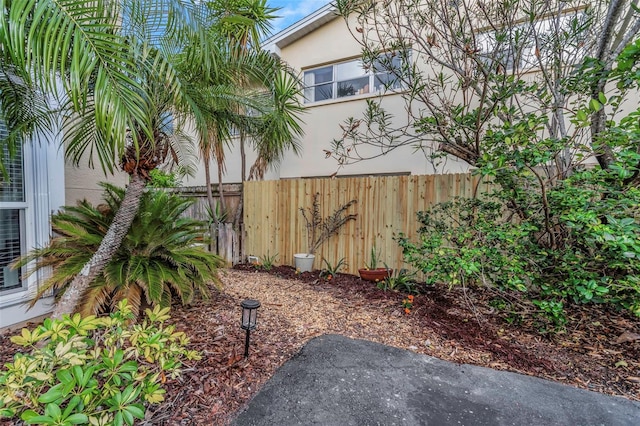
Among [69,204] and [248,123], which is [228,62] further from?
[69,204]

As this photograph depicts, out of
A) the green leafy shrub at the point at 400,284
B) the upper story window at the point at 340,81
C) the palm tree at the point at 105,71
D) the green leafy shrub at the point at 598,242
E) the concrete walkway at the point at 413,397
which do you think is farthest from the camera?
the upper story window at the point at 340,81

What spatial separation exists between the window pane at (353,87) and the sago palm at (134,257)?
17.8ft

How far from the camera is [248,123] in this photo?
4.68 meters

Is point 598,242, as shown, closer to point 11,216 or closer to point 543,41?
point 543,41

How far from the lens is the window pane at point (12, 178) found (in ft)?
9.28

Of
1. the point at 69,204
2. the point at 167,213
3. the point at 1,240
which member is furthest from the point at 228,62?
the point at 1,240

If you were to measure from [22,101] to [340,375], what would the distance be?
3798mm

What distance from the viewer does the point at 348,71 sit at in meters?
7.59

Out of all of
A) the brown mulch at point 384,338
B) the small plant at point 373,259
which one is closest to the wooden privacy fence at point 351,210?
the small plant at point 373,259

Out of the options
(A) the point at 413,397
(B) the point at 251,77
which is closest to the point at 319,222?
(B) the point at 251,77

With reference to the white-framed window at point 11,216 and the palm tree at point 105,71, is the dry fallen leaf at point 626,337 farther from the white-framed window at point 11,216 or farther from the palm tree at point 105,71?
the white-framed window at point 11,216

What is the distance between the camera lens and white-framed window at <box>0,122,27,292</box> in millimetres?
2852

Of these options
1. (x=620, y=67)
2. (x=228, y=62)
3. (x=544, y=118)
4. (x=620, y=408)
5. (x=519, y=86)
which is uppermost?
(x=228, y=62)

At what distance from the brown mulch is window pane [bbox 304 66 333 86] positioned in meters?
5.96
